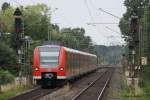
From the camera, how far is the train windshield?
1686 inches

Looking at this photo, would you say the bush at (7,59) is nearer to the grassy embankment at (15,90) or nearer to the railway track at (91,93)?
the railway track at (91,93)

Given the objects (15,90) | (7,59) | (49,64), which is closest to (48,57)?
(49,64)

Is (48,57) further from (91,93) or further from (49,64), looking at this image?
(91,93)

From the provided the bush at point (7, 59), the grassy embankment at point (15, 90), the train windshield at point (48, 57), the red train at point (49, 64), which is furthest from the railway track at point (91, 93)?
the bush at point (7, 59)

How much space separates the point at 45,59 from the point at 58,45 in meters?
1.96

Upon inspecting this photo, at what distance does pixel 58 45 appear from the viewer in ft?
146

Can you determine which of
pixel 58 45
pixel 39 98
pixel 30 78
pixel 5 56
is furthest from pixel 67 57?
pixel 5 56

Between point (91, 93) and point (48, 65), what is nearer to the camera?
point (91, 93)

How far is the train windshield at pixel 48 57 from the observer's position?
42.8 meters

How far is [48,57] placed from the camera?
1688 inches

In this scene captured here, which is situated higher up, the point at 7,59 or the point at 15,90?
the point at 7,59

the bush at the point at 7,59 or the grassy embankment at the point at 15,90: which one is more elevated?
the bush at the point at 7,59

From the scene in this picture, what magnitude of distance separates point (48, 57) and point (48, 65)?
572mm

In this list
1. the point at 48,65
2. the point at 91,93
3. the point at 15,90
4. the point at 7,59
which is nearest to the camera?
the point at 91,93
